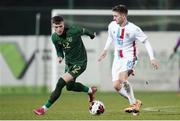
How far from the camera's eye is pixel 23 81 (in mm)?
26859

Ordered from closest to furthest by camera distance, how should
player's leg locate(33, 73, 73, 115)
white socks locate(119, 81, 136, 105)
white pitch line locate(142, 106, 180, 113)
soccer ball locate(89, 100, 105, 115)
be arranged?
player's leg locate(33, 73, 73, 115)
soccer ball locate(89, 100, 105, 115)
white socks locate(119, 81, 136, 105)
white pitch line locate(142, 106, 180, 113)

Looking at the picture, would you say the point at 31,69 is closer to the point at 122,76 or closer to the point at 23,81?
the point at 23,81

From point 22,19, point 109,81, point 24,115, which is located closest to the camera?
point 24,115

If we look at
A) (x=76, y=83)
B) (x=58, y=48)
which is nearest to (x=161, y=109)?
(x=76, y=83)

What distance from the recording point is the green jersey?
49.8ft

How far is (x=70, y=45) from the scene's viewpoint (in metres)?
15.2

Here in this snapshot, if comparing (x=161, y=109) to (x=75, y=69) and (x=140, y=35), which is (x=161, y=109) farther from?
(x=75, y=69)

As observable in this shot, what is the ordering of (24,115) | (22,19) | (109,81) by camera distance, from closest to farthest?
(24,115), (109,81), (22,19)

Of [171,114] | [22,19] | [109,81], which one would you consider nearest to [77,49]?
[171,114]

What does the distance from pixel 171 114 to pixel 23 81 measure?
12.2 metres

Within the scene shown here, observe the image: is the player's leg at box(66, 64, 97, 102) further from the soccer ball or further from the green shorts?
the soccer ball

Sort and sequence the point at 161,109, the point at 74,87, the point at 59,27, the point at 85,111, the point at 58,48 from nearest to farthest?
the point at 59,27 → the point at 58,48 → the point at 74,87 → the point at 85,111 → the point at 161,109

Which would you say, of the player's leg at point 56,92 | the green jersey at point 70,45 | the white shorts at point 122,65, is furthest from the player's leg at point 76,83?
the white shorts at point 122,65

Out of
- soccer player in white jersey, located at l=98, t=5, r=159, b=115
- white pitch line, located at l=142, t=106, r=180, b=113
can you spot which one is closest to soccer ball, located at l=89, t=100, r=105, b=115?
soccer player in white jersey, located at l=98, t=5, r=159, b=115
